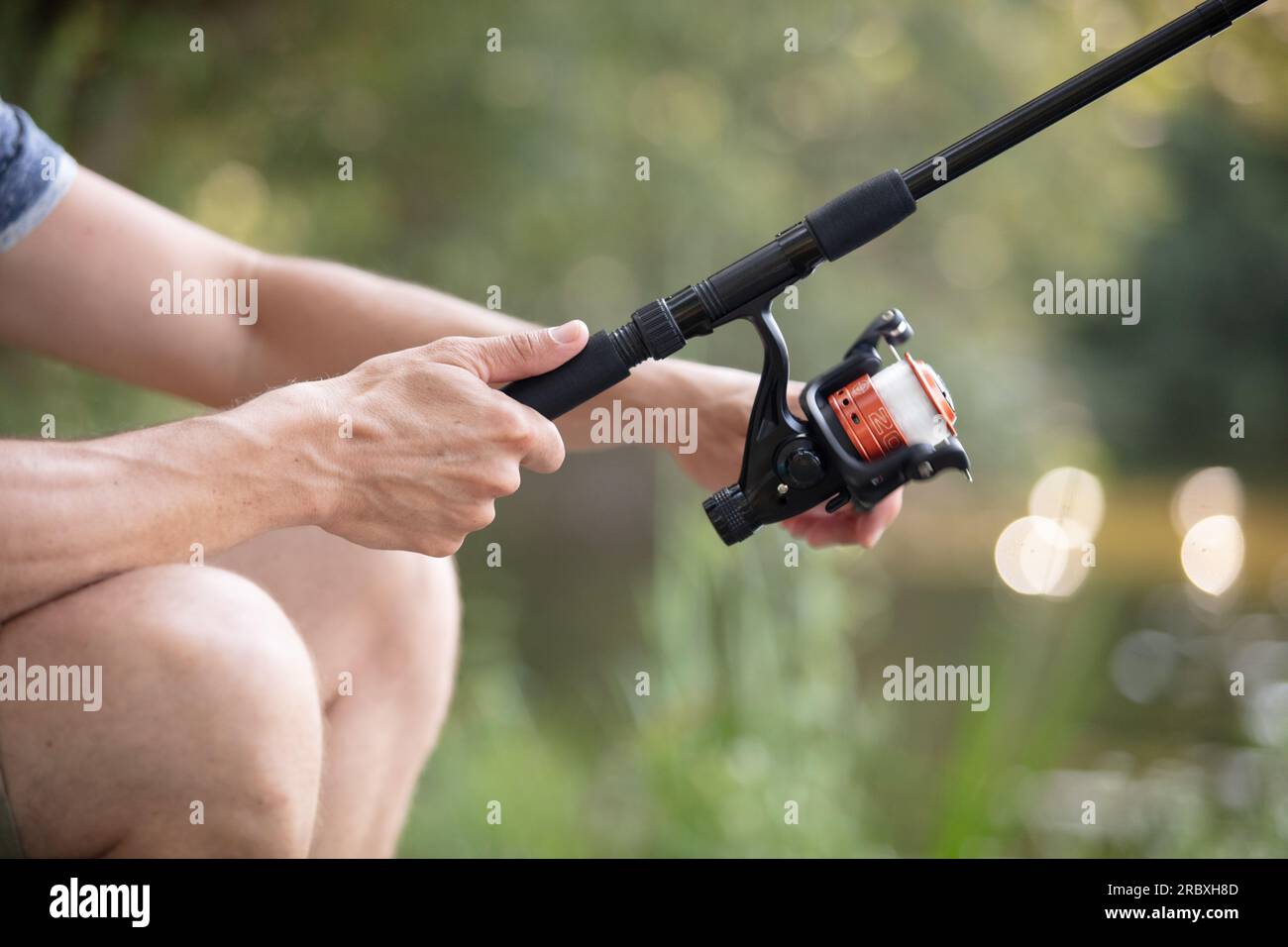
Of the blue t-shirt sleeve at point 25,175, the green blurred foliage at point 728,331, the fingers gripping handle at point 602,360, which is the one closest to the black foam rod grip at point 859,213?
the fingers gripping handle at point 602,360

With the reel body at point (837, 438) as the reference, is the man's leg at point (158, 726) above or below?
below

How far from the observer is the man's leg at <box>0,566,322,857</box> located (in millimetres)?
980

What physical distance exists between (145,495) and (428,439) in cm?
23

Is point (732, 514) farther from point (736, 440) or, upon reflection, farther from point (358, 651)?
point (358, 651)

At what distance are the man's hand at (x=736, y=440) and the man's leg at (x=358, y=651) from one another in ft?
1.15

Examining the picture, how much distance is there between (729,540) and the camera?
115cm

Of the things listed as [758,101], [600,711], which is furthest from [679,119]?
[600,711]

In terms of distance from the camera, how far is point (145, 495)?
100 centimetres

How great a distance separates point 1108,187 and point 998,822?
3566 millimetres

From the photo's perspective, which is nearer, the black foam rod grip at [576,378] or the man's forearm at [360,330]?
the black foam rod grip at [576,378]

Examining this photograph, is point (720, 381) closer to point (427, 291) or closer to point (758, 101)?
point (427, 291)

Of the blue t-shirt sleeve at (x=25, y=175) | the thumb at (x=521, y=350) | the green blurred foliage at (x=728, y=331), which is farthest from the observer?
the green blurred foliage at (x=728, y=331)

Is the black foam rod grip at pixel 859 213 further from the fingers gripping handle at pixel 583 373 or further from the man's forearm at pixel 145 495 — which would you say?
the man's forearm at pixel 145 495

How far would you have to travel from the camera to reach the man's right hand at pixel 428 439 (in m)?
1.06
